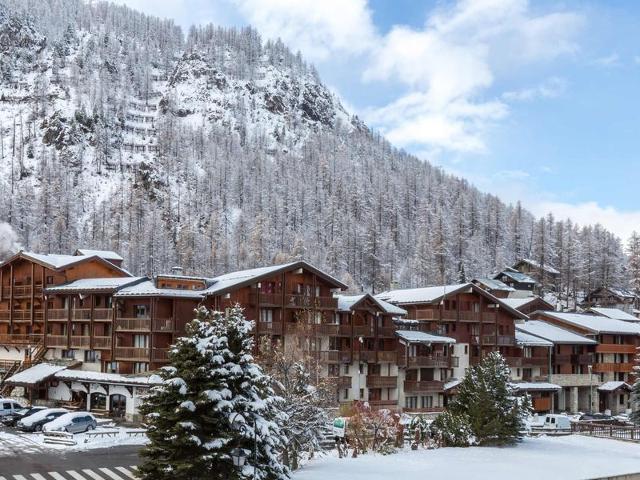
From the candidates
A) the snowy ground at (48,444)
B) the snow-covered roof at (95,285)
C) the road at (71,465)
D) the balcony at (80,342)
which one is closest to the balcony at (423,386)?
the snow-covered roof at (95,285)

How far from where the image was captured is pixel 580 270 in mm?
150000

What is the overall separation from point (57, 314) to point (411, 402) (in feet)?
121

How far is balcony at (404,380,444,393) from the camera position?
72675 mm

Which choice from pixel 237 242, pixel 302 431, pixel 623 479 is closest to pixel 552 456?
pixel 623 479

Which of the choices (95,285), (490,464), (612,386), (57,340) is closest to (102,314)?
(95,285)

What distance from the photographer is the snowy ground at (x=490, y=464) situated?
141ft

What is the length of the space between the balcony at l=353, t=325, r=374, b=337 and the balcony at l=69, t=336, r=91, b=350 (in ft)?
83.0

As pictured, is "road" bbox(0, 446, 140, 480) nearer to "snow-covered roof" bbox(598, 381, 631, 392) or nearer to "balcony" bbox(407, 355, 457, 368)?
"balcony" bbox(407, 355, 457, 368)

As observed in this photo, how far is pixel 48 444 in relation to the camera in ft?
158

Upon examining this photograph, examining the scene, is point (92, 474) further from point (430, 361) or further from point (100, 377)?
point (430, 361)

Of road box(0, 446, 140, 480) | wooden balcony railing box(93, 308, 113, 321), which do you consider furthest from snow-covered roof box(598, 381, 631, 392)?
road box(0, 446, 140, 480)

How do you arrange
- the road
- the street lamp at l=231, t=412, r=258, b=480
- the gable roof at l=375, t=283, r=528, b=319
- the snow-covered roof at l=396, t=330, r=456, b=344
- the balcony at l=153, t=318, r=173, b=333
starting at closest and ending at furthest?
1. the street lamp at l=231, t=412, r=258, b=480
2. the road
3. the balcony at l=153, t=318, r=173, b=333
4. the snow-covered roof at l=396, t=330, r=456, b=344
5. the gable roof at l=375, t=283, r=528, b=319

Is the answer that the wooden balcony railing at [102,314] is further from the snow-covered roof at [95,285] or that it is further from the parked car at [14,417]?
the parked car at [14,417]

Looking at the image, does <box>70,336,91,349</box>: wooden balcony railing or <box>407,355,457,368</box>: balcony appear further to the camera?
<box>407,355,457,368</box>: balcony
